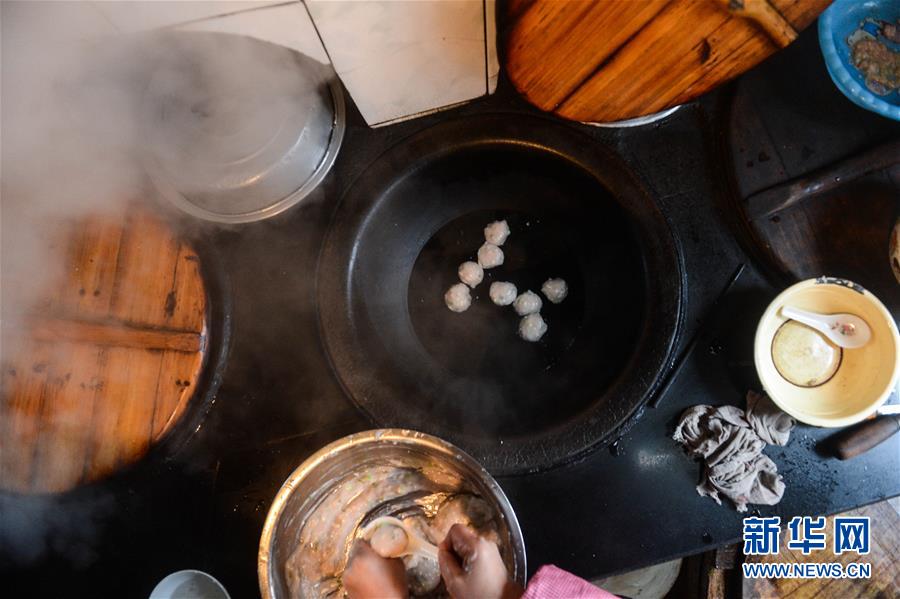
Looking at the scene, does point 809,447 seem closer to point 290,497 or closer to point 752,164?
point 752,164

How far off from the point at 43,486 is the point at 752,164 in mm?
2400

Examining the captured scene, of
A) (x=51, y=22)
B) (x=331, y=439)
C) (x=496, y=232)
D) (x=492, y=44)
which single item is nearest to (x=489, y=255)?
(x=496, y=232)

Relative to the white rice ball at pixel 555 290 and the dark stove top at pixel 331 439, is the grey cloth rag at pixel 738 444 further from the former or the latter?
the white rice ball at pixel 555 290

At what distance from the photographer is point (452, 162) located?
6.54 feet

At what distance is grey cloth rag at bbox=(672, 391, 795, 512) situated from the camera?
5.73 feet

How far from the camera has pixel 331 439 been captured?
6.11 feet

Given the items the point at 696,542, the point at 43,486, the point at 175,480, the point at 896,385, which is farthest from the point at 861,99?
the point at 43,486

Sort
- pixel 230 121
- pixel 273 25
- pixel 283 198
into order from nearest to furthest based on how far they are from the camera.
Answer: pixel 273 25 → pixel 230 121 → pixel 283 198

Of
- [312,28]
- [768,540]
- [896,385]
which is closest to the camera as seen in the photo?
[312,28]

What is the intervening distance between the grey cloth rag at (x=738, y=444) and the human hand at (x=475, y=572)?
74 centimetres

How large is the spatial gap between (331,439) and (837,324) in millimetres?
1590

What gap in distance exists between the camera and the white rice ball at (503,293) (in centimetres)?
210

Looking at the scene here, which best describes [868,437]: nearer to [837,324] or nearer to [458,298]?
[837,324]

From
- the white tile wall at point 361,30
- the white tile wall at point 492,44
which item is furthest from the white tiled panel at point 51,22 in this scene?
the white tile wall at point 492,44
